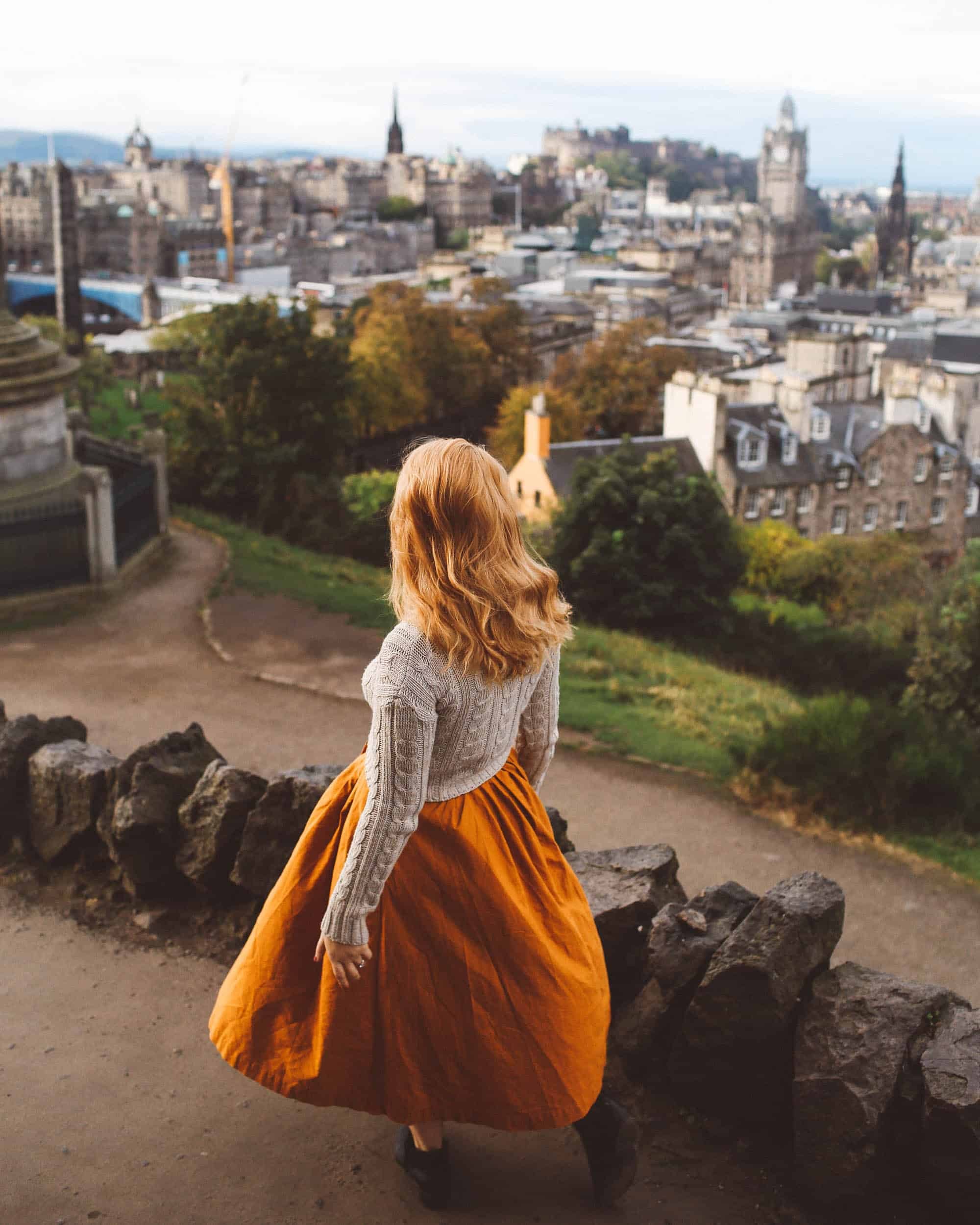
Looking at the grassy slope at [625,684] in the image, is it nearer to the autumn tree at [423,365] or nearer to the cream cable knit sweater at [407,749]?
the cream cable knit sweater at [407,749]

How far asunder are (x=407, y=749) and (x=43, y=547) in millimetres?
11452

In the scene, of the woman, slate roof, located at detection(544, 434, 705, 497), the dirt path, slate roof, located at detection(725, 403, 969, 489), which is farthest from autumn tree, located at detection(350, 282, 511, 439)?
the woman

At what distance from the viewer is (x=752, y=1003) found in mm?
4699

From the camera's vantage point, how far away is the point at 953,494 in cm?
4916

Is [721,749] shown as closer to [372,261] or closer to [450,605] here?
[450,605]

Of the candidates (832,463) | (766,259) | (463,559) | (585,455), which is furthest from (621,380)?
(766,259)

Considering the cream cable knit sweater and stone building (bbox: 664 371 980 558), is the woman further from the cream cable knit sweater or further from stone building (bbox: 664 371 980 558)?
stone building (bbox: 664 371 980 558)

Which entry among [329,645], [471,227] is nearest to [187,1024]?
Result: [329,645]

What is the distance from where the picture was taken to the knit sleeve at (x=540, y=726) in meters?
4.24

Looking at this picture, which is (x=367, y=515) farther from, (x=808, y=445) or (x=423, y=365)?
(x=423, y=365)

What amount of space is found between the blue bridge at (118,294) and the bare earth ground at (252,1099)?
238 ft

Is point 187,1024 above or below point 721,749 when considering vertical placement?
above

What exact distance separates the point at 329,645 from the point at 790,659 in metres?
→ 11.1

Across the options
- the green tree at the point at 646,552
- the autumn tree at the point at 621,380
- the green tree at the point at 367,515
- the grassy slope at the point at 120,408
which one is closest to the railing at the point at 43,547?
the green tree at the point at 367,515
